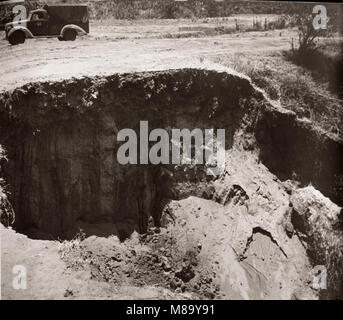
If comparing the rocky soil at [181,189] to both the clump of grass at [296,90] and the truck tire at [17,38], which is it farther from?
the truck tire at [17,38]

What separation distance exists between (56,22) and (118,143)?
16.2 ft

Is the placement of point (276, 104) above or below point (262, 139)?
above

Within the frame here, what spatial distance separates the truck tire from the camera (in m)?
11.7

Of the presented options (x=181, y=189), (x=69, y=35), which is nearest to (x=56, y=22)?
(x=69, y=35)

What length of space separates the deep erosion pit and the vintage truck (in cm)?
399

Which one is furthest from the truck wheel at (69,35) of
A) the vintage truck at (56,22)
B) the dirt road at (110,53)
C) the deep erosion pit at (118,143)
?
the deep erosion pit at (118,143)

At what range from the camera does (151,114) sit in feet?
30.8

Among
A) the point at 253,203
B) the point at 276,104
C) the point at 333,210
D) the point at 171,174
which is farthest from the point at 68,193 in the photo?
the point at 333,210

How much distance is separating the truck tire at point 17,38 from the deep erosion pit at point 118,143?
3739 mm

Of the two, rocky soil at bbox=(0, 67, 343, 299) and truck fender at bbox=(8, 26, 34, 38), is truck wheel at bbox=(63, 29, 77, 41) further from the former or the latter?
rocky soil at bbox=(0, 67, 343, 299)

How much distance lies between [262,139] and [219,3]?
8.54 meters

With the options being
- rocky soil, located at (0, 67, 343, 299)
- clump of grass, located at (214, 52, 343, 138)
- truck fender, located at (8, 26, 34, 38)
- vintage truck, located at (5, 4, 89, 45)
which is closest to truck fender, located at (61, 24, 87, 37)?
vintage truck, located at (5, 4, 89, 45)

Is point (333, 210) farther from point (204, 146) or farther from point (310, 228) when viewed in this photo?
point (204, 146)

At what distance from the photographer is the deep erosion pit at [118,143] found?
8.91m
